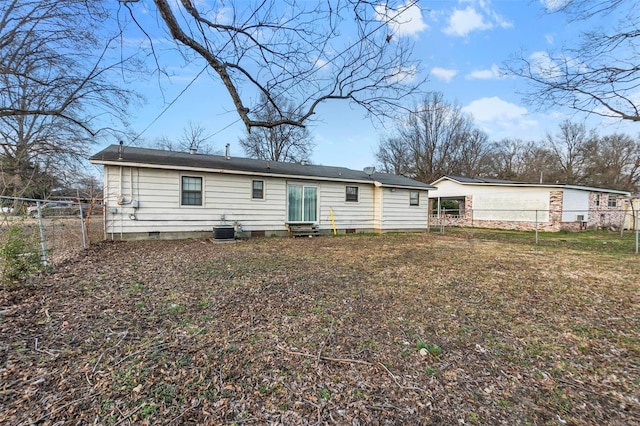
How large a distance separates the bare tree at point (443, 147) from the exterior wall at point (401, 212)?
1433 cm

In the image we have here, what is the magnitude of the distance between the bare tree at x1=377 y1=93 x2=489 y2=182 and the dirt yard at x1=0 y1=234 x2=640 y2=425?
80.6 ft

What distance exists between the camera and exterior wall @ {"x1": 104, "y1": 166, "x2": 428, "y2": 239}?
29.5 feet

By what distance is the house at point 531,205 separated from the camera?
16125 mm

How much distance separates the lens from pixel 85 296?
383 centimetres

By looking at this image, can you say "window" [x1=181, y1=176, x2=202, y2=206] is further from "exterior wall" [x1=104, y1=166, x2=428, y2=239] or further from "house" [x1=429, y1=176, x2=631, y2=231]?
"house" [x1=429, y1=176, x2=631, y2=231]

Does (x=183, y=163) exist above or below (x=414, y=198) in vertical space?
above

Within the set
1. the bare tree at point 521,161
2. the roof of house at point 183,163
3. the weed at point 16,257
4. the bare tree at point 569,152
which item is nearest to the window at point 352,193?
the roof of house at point 183,163

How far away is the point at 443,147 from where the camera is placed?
28.2m

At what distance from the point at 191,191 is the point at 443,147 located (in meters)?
25.4

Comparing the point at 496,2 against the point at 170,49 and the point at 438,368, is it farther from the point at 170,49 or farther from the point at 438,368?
the point at 438,368

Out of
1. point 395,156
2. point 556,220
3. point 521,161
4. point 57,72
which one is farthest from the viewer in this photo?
point 521,161

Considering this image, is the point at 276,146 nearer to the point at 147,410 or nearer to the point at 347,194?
the point at 347,194

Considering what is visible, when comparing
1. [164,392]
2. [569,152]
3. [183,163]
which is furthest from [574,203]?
[164,392]

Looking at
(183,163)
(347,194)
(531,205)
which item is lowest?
(531,205)
